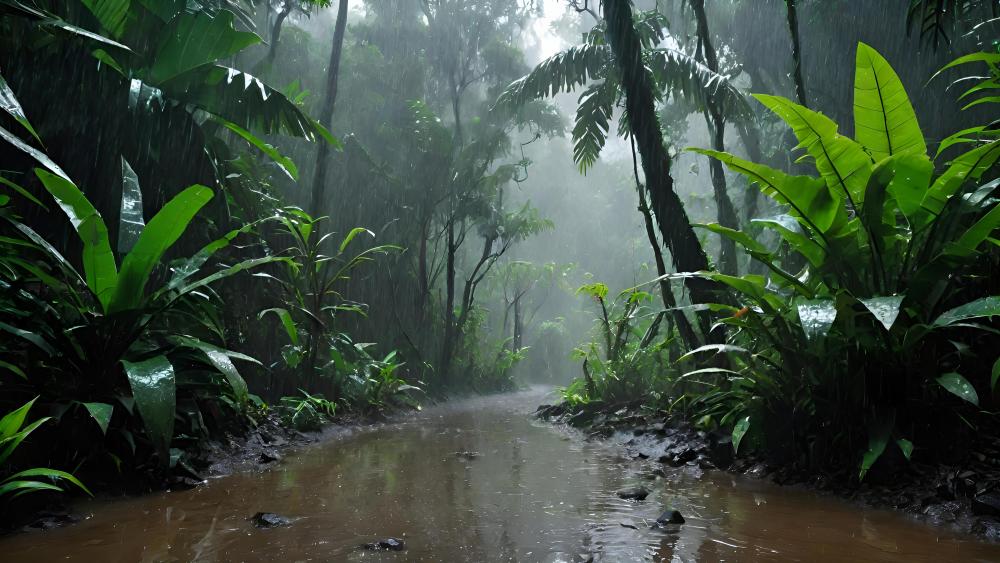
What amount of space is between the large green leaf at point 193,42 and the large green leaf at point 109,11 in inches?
11.4

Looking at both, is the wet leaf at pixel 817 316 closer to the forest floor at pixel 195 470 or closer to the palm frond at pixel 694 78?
the forest floor at pixel 195 470

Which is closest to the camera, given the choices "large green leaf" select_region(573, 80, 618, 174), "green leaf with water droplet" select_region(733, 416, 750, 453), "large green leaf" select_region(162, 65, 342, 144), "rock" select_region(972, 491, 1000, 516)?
"rock" select_region(972, 491, 1000, 516)

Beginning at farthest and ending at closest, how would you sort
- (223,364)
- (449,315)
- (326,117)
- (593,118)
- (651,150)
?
(449,315), (326,117), (593,118), (651,150), (223,364)

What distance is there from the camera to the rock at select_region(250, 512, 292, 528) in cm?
201

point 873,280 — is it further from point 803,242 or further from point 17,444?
point 17,444

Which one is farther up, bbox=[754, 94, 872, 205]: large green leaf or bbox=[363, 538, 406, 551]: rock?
bbox=[754, 94, 872, 205]: large green leaf

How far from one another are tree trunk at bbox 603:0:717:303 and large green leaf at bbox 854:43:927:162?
5.82 ft

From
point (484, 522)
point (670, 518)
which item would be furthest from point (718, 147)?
point (484, 522)

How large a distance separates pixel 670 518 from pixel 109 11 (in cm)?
475

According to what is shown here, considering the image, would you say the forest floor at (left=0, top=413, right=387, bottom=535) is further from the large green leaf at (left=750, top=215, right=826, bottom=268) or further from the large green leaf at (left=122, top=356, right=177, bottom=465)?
the large green leaf at (left=750, top=215, right=826, bottom=268)

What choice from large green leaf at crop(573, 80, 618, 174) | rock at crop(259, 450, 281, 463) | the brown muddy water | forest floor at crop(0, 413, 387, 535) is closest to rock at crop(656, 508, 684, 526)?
the brown muddy water

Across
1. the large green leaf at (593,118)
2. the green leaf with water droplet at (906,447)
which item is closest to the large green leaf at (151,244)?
the green leaf with water droplet at (906,447)

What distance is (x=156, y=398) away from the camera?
2279 millimetres

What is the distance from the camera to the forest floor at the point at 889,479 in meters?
2.04
